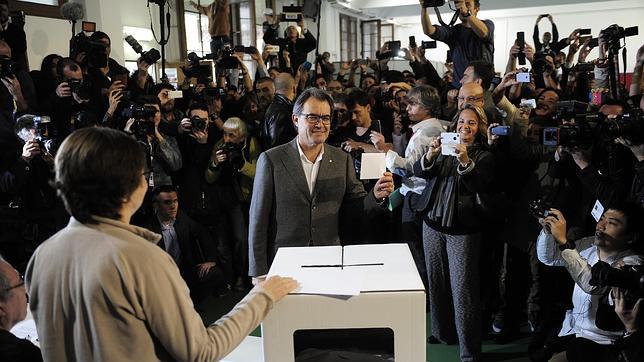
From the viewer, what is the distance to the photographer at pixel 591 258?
6.42ft

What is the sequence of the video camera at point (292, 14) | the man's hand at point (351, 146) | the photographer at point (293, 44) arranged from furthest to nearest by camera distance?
the photographer at point (293, 44)
the video camera at point (292, 14)
the man's hand at point (351, 146)

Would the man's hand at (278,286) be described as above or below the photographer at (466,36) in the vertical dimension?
below

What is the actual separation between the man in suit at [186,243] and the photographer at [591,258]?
1.89 m

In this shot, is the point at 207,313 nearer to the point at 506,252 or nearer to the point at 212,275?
the point at 212,275

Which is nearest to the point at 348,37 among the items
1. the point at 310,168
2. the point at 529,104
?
the point at 529,104

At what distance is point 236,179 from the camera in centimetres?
343

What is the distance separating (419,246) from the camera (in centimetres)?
303

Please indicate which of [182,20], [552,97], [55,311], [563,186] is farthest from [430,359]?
[182,20]

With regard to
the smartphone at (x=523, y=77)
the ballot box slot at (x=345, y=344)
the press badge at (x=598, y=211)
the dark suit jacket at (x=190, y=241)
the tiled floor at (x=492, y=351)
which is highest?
the smartphone at (x=523, y=77)

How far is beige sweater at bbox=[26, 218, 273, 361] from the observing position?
904mm

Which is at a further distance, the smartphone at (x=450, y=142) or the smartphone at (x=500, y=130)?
the smartphone at (x=500, y=130)

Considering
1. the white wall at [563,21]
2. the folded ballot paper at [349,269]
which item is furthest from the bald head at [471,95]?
the white wall at [563,21]

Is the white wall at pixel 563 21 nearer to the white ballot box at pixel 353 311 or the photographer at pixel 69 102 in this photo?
the photographer at pixel 69 102

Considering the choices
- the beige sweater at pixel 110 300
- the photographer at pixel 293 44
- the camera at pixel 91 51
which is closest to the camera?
the beige sweater at pixel 110 300
